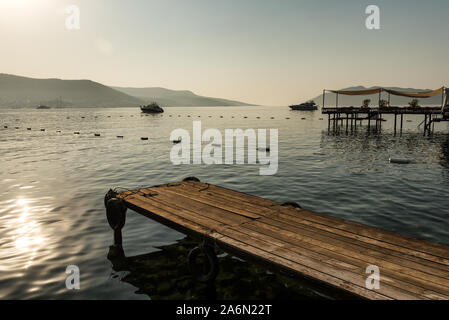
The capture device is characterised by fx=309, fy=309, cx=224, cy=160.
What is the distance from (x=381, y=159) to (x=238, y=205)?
21630 mm

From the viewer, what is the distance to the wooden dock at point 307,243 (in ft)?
15.1

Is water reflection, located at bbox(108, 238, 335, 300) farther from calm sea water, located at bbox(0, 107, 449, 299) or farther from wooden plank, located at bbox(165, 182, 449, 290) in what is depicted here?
wooden plank, located at bbox(165, 182, 449, 290)

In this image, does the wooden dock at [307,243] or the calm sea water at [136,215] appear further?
the calm sea water at [136,215]

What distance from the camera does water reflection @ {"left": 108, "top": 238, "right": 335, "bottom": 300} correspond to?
6.98m

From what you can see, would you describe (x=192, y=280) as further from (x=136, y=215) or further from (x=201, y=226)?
(x=136, y=215)

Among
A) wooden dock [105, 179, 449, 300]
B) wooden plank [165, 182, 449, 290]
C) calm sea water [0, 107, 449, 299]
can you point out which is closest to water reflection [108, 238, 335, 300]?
calm sea water [0, 107, 449, 299]

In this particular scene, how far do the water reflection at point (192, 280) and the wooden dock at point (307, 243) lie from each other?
135cm

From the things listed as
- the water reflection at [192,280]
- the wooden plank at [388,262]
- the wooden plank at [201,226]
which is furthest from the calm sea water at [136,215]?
the wooden plank at [388,262]

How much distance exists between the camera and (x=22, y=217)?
11.7 meters

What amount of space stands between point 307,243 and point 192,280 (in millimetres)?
3110

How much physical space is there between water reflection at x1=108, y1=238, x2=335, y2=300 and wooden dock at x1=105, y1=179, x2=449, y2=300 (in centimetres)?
135

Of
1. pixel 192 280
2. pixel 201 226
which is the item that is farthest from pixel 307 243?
pixel 192 280

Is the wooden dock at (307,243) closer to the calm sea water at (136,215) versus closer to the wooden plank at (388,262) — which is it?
the wooden plank at (388,262)
